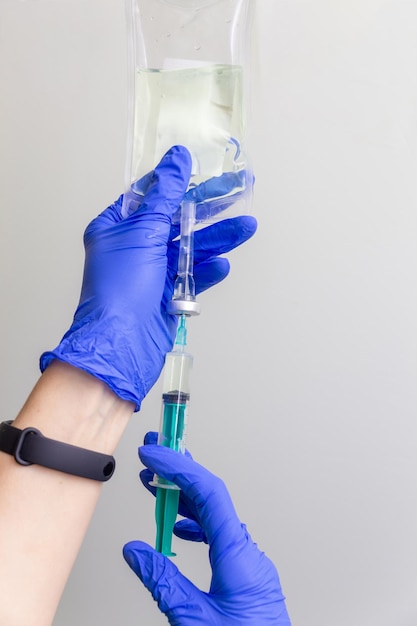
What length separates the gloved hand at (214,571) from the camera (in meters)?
0.77

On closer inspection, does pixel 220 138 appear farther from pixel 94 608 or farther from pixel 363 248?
pixel 94 608

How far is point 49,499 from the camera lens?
2.43 feet

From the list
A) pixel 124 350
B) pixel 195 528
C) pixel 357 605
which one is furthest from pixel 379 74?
pixel 357 605

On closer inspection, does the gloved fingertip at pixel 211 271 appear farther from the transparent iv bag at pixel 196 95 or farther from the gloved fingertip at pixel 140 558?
the gloved fingertip at pixel 140 558

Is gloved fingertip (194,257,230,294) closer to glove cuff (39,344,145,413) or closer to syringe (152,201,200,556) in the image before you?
syringe (152,201,200,556)

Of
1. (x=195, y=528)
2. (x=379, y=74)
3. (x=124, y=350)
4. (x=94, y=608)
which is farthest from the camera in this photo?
(x=94, y=608)

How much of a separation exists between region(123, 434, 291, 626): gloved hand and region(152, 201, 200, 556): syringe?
0.03 m

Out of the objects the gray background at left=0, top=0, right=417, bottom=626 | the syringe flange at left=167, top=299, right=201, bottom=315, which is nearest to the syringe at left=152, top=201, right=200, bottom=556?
the syringe flange at left=167, top=299, right=201, bottom=315

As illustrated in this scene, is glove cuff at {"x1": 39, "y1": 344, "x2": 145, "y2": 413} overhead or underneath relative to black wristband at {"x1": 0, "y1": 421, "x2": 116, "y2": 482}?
overhead

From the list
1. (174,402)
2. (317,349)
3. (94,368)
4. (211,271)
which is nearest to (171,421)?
(174,402)

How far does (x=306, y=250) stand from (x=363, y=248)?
0.39 ft

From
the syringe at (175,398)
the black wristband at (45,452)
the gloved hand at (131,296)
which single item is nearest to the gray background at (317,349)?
the gloved hand at (131,296)

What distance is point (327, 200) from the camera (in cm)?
119

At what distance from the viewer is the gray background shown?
116 centimetres
